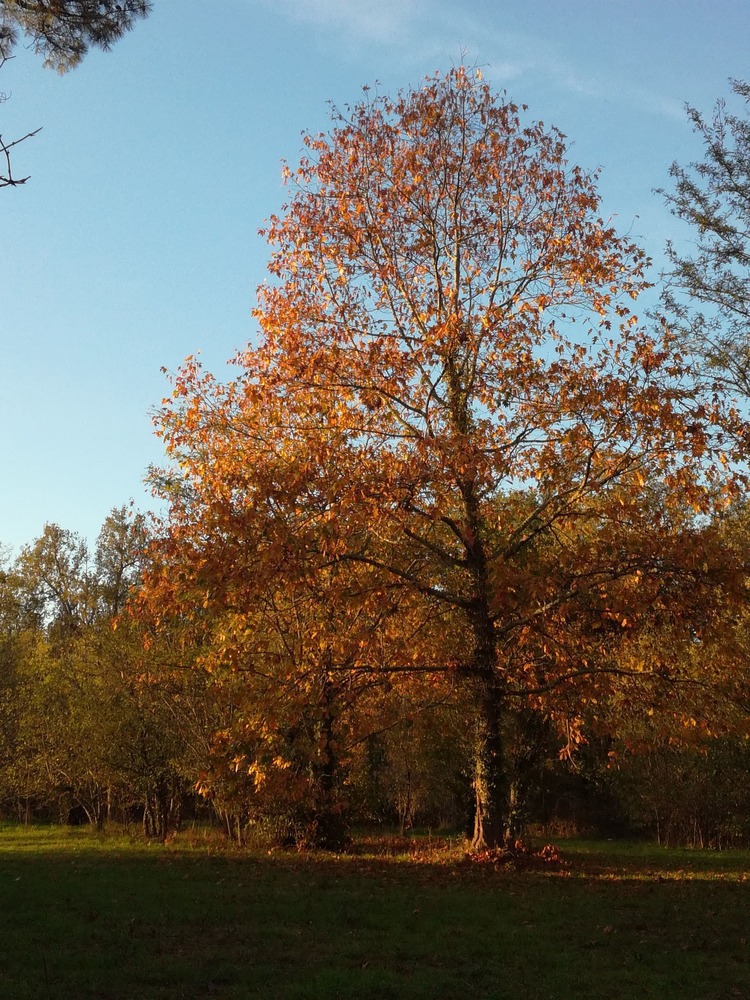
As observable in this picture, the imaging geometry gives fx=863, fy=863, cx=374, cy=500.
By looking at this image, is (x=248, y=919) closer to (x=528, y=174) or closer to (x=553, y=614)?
(x=553, y=614)

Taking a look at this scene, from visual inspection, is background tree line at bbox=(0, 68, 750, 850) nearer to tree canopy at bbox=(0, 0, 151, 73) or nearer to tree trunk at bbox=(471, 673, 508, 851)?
tree trunk at bbox=(471, 673, 508, 851)

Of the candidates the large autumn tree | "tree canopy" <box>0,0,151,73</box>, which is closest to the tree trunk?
the large autumn tree

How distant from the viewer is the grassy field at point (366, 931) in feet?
23.3

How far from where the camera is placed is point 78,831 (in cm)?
2848

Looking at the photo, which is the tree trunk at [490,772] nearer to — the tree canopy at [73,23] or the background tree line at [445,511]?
the background tree line at [445,511]

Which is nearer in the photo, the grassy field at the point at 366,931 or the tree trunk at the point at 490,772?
the grassy field at the point at 366,931

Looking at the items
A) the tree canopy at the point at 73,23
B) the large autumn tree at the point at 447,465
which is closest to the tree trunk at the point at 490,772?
the large autumn tree at the point at 447,465

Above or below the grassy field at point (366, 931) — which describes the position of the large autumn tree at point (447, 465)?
above

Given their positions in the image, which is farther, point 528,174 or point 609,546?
point 528,174

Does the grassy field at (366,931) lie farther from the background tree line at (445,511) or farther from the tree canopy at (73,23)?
the tree canopy at (73,23)

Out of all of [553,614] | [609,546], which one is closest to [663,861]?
[553,614]

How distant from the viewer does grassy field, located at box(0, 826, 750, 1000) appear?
23.3ft

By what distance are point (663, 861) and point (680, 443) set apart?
9.83m

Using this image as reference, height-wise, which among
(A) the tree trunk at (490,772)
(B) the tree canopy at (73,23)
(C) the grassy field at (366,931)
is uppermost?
(B) the tree canopy at (73,23)
